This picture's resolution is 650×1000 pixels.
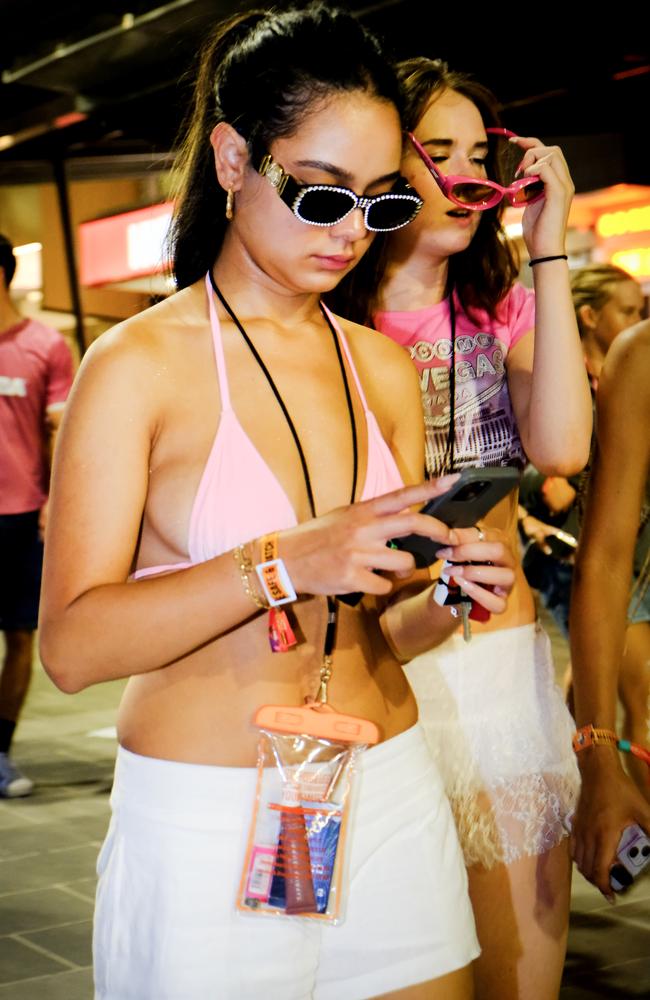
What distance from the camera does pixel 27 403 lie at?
18.4ft

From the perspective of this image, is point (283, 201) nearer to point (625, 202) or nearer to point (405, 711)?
point (405, 711)

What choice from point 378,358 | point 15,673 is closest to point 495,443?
point 378,358

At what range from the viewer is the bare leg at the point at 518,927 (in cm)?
251

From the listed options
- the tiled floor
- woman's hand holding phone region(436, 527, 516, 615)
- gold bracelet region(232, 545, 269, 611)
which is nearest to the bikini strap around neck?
gold bracelet region(232, 545, 269, 611)

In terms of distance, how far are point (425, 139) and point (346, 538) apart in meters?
1.35

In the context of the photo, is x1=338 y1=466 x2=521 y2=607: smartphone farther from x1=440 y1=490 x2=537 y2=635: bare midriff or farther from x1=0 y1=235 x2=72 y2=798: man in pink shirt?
x1=0 y1=235 x2=72 y2=798: man in pink shirt

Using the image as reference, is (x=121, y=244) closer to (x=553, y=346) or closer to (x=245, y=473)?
(x=553, y=346)

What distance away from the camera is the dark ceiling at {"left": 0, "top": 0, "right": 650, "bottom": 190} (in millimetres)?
8086

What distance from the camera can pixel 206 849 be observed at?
5.55ft

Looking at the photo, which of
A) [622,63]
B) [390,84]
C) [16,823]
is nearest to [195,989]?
[390,84]

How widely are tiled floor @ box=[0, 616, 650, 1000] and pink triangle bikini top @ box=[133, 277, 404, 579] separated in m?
2.27

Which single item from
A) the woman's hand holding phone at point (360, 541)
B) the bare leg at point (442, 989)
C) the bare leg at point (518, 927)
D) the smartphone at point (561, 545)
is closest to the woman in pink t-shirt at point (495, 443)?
the bare leg at point (518, 927)

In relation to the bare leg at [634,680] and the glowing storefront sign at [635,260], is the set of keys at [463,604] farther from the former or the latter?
the glowing storefront sign at [635,260]

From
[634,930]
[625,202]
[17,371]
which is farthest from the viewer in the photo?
[625,202]
